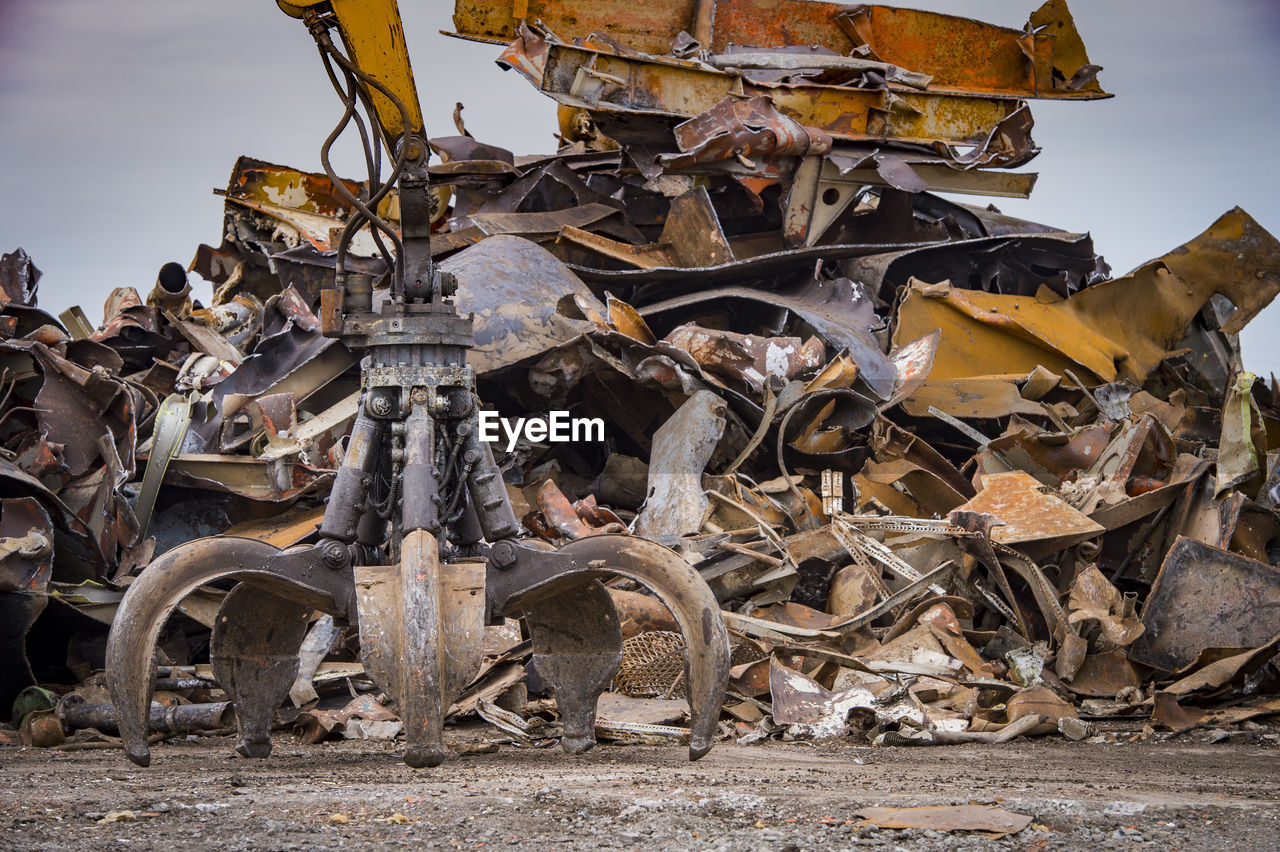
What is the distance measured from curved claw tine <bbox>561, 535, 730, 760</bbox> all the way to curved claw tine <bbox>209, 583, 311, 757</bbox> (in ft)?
3.71

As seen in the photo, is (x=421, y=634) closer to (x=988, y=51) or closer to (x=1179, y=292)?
(x=1179, y=292)

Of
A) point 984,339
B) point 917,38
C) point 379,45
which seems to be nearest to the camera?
point 379,45

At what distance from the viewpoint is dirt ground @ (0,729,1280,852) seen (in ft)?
7.51

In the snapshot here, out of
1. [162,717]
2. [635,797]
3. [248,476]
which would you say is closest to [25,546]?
[162,717]

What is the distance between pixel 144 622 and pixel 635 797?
1270 mm

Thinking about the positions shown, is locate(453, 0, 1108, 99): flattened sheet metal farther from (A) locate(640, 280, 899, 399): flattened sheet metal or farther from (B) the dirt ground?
(B) the dirt ground

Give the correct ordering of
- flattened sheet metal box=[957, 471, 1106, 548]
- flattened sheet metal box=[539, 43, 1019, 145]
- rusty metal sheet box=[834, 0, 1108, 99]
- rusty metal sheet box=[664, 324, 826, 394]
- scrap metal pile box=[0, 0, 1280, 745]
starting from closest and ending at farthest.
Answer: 1. scrap metal pile box=[0, 0, 1280, 745]
2. flattened sheet metal box=[957, 471, 1106, 548]
3. rusty metal sheet box=[664, 324, 826, 394]
4. flattened sheet metal box=[539, 43, 1019, 145]
5. rusty metal sheet box=[834, 0, 1108, 99]

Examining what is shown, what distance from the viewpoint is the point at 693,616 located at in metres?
2.93

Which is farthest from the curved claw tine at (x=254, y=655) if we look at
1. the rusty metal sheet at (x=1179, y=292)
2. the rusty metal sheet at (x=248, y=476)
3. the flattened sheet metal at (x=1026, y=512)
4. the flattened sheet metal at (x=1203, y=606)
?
the rusty metal sheet at (x=1179, y=292)

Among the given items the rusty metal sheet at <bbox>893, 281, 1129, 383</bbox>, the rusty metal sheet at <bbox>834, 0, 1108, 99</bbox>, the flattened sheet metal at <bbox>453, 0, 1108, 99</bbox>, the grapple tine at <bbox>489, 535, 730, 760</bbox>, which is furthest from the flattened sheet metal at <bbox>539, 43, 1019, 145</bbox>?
the grapple tine at <bbox>489, 535, 730, 760</bbox>

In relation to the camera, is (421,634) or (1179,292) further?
(1179,292)

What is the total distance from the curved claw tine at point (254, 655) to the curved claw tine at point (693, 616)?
113 cm

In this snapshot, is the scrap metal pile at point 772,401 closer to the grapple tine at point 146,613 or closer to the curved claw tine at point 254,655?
the curved claw tine at point 254,655

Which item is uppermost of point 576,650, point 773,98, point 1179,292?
point 773,98
